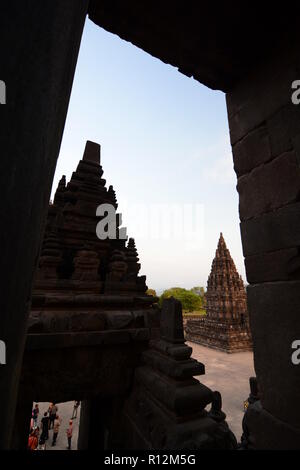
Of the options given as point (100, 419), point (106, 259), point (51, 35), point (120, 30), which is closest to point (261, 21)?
point (120, 30)

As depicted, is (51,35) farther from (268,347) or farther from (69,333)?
(69,333)

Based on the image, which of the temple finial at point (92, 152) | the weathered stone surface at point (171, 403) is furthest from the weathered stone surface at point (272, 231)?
the temple finial at point (92, 152)

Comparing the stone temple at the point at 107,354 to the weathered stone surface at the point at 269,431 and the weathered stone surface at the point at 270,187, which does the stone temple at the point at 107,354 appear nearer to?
the weathered stone surface at the point at 269,431

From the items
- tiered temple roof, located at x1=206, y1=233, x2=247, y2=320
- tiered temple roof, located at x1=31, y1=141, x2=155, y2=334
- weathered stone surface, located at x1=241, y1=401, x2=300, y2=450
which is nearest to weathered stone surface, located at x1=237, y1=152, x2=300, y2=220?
weathered stone surface, located at x1=241, y1=401, x2=300, y2=450

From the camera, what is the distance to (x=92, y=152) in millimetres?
6391

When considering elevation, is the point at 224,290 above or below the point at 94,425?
above

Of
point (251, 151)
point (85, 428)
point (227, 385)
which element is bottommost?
point (227, 385)

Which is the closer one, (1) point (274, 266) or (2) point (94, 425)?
(1) point (274, 266)

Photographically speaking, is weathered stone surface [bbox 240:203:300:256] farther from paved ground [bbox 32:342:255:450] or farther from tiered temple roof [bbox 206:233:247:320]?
tiered temple roof [bbox 206:233:247:320]

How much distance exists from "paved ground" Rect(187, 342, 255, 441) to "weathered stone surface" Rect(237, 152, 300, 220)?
29.9ft

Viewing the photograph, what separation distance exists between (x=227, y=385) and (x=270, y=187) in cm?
1421

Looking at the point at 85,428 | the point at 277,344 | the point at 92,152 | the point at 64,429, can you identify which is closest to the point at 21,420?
the point at 85,428

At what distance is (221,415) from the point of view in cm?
518

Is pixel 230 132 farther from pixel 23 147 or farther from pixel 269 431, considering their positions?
pixel 269 431
